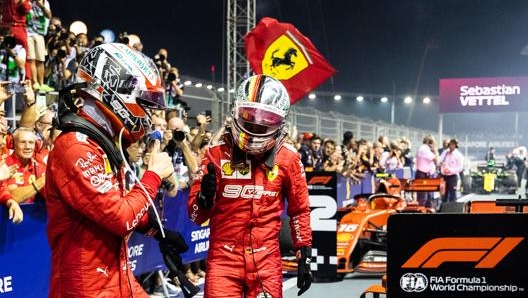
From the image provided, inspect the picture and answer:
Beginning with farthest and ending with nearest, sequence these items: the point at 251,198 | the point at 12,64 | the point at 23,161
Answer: the point at 12,64, the point at 23,161, the point at 251,198

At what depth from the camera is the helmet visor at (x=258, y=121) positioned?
178 inches

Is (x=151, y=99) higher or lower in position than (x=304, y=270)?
higher

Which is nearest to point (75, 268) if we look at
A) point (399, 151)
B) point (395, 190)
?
point (395, 190)

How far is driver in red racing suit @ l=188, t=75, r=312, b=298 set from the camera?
176 inches

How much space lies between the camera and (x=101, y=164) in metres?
3.01

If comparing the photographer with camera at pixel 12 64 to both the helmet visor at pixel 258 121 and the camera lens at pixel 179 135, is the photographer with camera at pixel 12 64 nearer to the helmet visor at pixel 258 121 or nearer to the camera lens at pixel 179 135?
the camera lens at pixel 179 135

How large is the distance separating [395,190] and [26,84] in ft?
21.4

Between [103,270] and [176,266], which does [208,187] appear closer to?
[176,266]

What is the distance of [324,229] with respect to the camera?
28.4 feet

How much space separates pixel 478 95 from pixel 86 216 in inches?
1334

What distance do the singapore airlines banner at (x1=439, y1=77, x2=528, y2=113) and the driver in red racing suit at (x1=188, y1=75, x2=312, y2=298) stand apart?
102 feet

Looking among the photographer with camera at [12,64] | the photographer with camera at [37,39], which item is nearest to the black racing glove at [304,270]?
the photographer with camera at [12,64]

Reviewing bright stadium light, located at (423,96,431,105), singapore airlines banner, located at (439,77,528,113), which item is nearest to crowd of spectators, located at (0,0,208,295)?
singapore airlines banner, located at (439,77,528,113)

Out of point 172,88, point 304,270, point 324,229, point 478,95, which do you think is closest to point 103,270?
point 304,270
